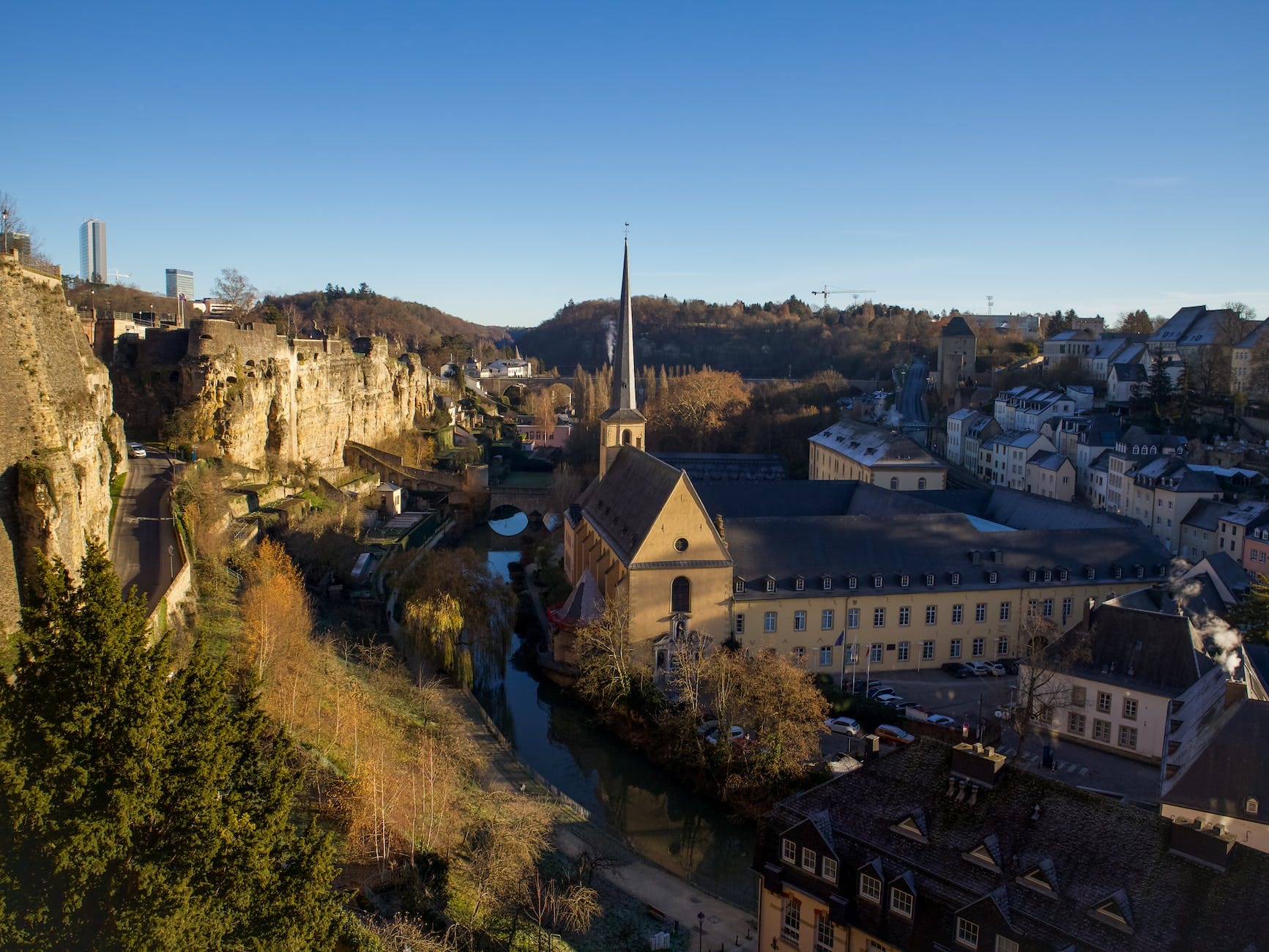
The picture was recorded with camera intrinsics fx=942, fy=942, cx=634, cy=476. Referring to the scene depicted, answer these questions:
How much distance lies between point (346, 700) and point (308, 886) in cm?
1074

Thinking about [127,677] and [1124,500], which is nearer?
[127,677]

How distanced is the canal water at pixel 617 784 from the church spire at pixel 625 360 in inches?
456

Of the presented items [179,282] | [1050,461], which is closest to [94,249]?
[179,282]

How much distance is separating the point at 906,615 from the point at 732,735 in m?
9.59

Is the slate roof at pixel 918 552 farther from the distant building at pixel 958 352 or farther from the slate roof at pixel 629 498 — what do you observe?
the distant building at pixel 958 352

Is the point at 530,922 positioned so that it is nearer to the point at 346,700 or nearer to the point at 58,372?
the point at 346,700

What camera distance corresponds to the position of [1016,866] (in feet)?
43.5

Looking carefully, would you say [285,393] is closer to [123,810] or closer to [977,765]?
[123,810]

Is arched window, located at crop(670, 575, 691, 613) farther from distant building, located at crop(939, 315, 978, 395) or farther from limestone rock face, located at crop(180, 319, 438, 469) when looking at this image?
distant building, located at crop(939, 315, 978, 395)

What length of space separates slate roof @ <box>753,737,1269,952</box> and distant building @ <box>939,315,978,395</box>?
2605 inches

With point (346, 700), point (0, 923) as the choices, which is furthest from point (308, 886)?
point (346, 700)

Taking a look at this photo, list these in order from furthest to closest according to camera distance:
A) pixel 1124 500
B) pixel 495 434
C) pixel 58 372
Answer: pixel 495 434, pixel 1124 500, pixel 58 372

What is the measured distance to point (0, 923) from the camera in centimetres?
1005

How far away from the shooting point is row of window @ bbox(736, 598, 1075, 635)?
2969 cm
